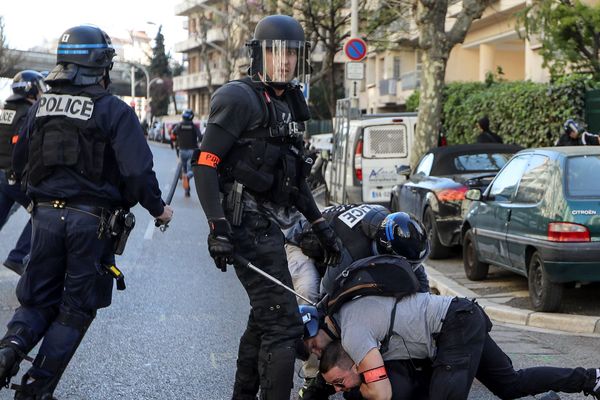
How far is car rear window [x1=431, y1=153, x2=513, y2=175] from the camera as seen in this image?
530 inches

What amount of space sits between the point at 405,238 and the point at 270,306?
764 mm

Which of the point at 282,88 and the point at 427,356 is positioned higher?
the point at 282,88

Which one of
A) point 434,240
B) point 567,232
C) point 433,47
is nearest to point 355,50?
point 433,47

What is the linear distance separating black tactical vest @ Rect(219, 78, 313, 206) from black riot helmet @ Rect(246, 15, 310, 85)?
0.27 ft

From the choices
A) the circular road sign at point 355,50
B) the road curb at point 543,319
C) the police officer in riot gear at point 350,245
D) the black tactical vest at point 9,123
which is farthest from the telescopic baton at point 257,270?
the circular road sign at point 355,50

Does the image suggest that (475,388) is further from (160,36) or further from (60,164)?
(160,36)

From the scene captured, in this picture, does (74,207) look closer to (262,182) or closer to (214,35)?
(262,182)

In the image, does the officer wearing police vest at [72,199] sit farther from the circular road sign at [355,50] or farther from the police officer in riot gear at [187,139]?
the police officer in riot gear at [187,139]

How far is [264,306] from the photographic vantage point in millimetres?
4926

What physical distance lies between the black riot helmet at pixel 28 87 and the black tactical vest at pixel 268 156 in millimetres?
4178

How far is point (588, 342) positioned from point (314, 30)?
26675mm

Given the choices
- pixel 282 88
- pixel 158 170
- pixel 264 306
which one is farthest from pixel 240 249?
pixel 158 170

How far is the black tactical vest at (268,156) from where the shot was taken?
4.98 meters

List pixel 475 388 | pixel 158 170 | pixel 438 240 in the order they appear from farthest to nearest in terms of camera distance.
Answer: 1. pixel 158 170
2. pixel 438 240
3. pixel 475 388
